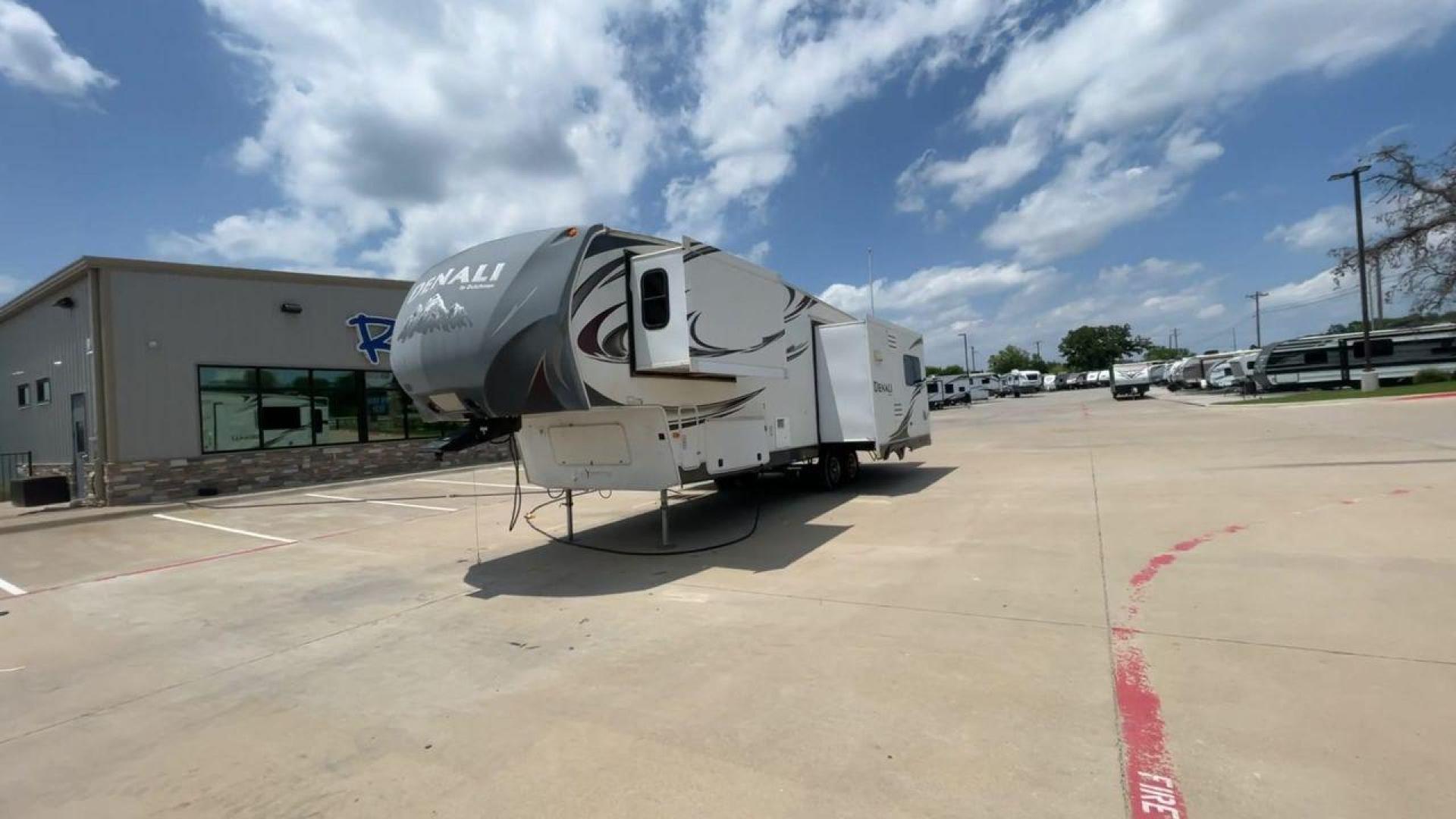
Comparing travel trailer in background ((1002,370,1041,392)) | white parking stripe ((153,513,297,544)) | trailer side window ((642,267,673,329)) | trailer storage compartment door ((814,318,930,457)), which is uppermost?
travel trailer in background ((1002,370,1041,392))

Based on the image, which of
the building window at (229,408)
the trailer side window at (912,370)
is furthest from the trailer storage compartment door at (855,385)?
the building window at (229,408)

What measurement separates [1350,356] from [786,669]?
37497 mm

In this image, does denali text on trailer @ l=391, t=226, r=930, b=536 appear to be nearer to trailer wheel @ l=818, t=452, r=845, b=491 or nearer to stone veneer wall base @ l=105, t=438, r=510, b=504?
trailer wheel @ l=818, t=452, r=845, b=491

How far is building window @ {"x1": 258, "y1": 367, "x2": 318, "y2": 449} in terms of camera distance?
55.0 feet

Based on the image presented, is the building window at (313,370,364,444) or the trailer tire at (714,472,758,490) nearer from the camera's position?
the trailer tire at (714,472,758,490)

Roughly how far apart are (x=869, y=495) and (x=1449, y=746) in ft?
27.1

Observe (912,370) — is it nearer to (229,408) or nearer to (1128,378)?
(229,408)

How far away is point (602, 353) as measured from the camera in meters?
6.54

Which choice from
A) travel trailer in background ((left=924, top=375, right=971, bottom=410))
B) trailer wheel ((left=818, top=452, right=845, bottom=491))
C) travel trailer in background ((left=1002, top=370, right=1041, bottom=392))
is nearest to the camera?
trailer wheel ((left=818, top=452, right=845, bottom=491))

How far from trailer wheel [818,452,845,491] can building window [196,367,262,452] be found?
13553 mm

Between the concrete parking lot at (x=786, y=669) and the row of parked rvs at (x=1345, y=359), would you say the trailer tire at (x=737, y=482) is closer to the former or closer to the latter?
the concrete parking lot at (x=786, y=669)

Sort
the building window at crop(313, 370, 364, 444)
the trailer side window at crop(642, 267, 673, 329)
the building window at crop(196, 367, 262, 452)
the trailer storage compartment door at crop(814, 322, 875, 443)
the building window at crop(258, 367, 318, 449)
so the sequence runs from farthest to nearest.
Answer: the building window at crop(313, 370, 364, 444) < the building window at crop(258, 367, 318, 449) < the building window at crop(196, 367, 262, 452) < the trailer storage compartment door at crop(814, 322, 875, 443) < the trailer side window at crop(642, 267, 673, 329)

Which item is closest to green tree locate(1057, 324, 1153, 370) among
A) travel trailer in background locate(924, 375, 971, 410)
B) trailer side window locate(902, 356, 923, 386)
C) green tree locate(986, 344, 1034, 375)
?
green tree locate(986, 344, 1034, 375)

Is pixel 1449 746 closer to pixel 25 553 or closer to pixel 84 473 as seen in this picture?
pixel 25 553
